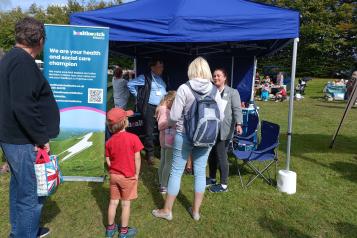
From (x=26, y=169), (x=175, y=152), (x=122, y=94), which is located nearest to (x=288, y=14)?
(x=175, y=152)

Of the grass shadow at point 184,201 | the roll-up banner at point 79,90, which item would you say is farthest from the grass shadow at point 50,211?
the grass shadow at point 184,201

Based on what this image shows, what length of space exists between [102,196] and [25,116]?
205cm

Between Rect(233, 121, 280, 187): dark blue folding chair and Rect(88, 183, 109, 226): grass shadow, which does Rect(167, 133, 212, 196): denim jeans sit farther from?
Rect(233, 121, 280, 187): dark blue folding chair

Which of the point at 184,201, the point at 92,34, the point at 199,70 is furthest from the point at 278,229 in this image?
the point at 92,34

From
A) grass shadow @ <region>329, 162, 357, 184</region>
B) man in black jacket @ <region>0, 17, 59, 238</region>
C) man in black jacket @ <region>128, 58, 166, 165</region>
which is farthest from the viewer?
man in black jacket @ <region>128, 58, 166, 165</region>

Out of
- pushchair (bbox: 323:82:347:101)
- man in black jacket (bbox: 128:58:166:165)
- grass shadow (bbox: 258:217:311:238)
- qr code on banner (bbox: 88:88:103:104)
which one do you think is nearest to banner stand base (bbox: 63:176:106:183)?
qr code on banner (bbox: 88:88:103:104)

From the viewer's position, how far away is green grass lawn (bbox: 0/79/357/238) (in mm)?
3480

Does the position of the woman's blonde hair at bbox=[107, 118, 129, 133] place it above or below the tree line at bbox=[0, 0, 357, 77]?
below

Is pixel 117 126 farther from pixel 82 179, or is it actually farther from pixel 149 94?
pixel 149 94

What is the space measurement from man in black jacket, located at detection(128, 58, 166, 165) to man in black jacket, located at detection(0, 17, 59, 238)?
2840 mm

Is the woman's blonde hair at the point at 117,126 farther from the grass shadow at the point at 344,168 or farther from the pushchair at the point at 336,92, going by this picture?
the pushchair at the point at 336,92

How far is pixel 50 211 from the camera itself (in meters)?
3.84

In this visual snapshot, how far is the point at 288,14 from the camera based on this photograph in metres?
4.08

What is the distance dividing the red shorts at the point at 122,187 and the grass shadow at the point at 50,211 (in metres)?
0.97
